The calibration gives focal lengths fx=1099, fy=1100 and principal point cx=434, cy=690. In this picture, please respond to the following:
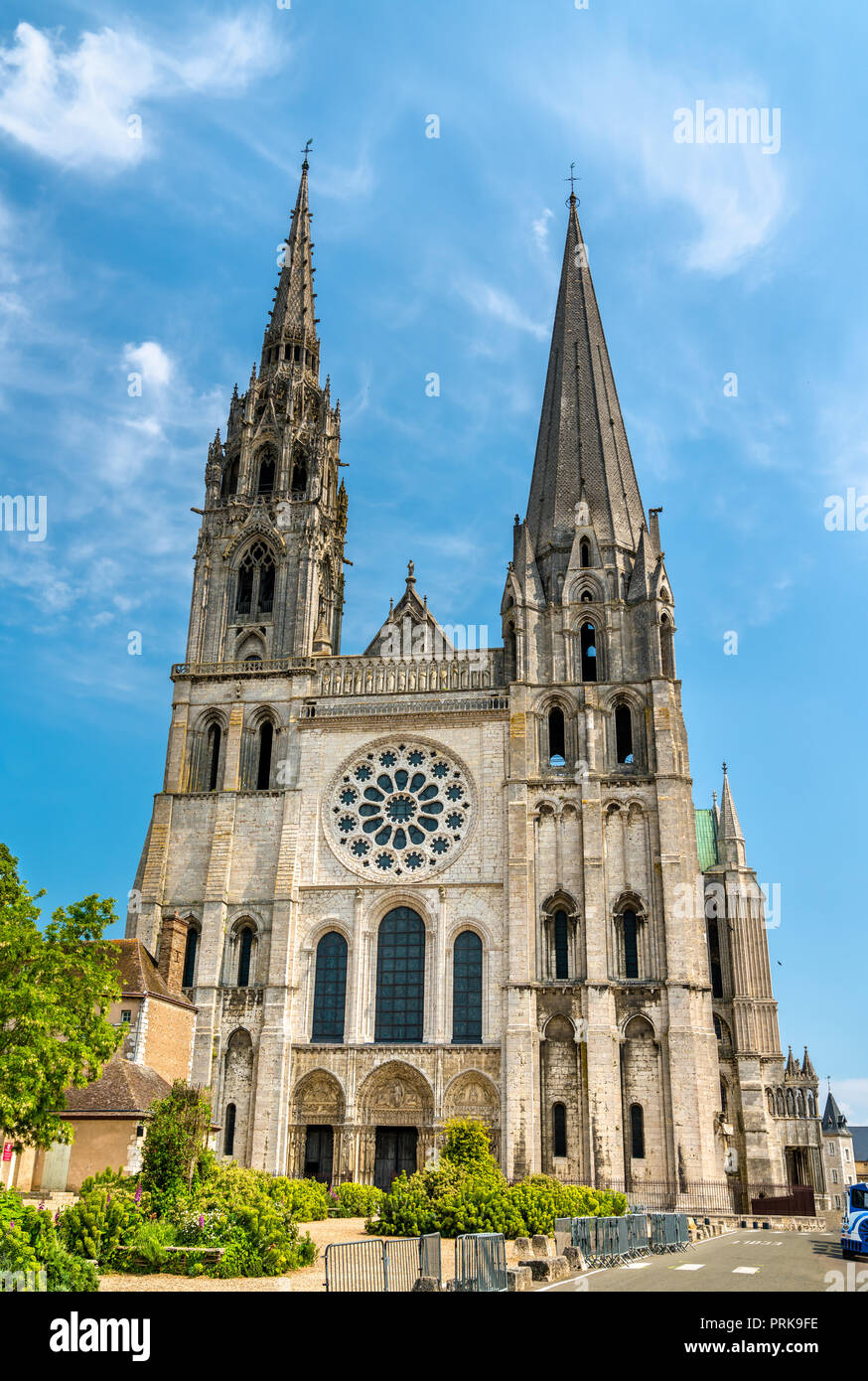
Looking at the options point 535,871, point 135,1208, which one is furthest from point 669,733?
point 135,1208

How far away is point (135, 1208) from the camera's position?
18.4 metres

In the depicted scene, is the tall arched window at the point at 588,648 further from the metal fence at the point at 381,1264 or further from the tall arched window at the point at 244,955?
the metal fence at the point at 381,1264

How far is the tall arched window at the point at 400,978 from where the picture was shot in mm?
36750

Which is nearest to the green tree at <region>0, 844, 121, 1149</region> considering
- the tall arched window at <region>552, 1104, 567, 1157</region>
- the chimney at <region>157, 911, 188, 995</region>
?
the chimney at <region>157, 911, 188, 995</region>

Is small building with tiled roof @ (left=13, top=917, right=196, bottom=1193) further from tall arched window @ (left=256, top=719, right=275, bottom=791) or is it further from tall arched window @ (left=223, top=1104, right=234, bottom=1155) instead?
tall arched window @ (left=256, top=719, right=275, bottom=791)

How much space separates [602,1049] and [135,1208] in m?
19.5

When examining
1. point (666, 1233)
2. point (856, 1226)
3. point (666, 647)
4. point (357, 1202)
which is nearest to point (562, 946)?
point (357, 1202)

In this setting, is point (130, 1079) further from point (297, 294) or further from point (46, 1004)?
point (297, 294)

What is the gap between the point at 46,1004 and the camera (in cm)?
1988

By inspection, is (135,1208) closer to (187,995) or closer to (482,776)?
(187,995)

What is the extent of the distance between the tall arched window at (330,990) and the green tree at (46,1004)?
15182mm

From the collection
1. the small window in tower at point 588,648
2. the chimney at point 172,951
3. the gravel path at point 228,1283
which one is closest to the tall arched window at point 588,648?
the small window in tower at point 588,648

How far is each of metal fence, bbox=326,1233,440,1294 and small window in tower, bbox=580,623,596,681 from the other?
29.5 metres

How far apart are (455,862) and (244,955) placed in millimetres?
8097
